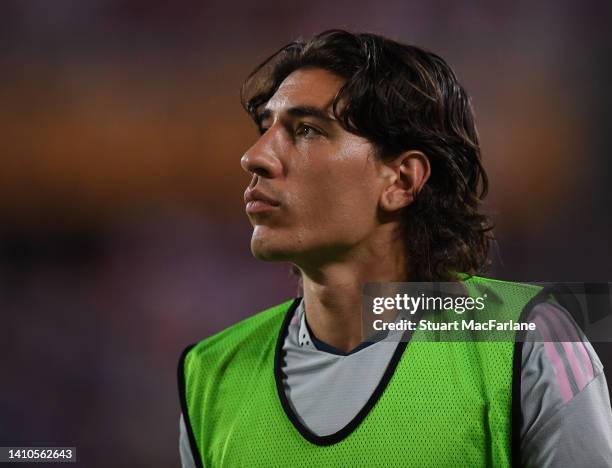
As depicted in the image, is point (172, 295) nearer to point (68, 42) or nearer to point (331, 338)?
point (68, 42)

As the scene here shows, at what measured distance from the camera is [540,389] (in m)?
1.50

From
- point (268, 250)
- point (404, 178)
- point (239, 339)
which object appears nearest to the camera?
point (268, 250)

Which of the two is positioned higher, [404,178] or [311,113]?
[311,113]

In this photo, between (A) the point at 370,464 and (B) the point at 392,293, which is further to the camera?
(B) the point at 392,293

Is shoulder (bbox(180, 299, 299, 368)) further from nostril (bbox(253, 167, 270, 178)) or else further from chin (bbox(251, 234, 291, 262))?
nostril (bbox(253, 167, 270, 178))

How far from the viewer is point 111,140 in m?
3.95

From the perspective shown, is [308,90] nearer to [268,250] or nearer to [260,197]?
[260,197]

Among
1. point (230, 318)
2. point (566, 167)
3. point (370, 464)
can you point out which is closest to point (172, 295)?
point (230, 318)

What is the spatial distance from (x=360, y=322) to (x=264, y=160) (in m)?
0.43

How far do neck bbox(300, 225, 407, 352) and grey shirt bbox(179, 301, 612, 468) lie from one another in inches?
1.7

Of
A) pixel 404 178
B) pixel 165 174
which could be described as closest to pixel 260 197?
pixel 404 178

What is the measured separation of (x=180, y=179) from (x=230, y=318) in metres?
0.77

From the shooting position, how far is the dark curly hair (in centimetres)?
180

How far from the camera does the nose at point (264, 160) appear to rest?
1.70m
